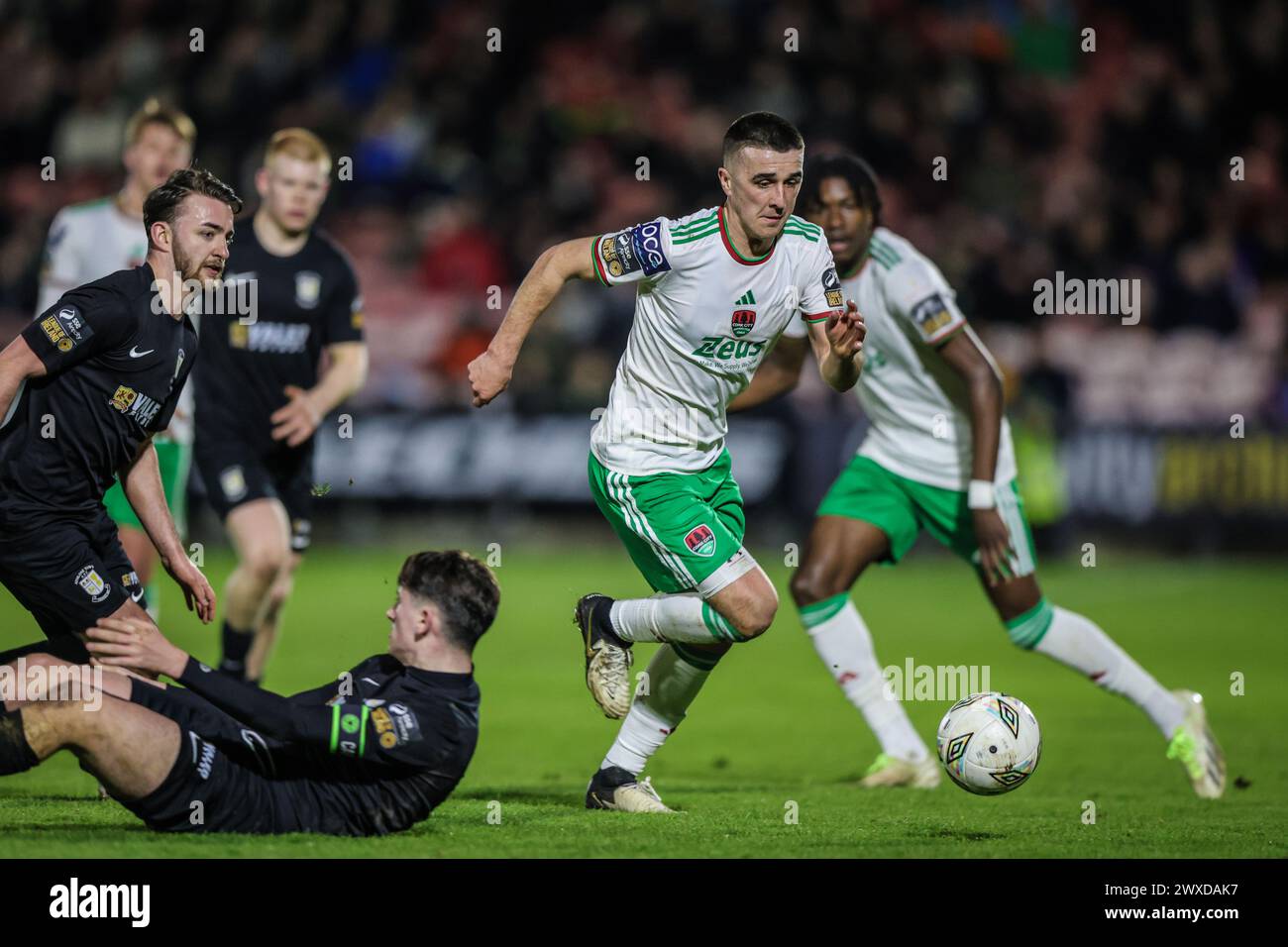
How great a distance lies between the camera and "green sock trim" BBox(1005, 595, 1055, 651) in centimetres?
775

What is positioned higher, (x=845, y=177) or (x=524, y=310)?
(x=845, y=177)

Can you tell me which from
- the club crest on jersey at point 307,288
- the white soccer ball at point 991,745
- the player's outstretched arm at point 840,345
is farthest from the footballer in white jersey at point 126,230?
the white soccer ball at point 991,745

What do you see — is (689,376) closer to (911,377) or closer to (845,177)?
(845,177)

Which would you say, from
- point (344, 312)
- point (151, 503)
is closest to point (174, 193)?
point (151, 503)

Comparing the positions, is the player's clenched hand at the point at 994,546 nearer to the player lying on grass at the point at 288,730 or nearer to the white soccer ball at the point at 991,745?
the white soccer ball at the point at 991,745

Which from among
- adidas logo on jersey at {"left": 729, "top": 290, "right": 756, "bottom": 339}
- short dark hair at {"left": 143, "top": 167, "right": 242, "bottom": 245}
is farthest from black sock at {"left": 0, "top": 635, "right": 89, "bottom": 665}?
adidas logo on jersey at {"left": 729, "top": 290, "right": 756, "bottom": 339}

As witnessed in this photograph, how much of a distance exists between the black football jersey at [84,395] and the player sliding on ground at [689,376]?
3.89 ft

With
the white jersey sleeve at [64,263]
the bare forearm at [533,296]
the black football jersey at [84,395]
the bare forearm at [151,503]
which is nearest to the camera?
the black football jersey at [84,395]

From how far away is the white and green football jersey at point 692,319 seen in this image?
6.34m

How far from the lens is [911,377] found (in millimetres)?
8180

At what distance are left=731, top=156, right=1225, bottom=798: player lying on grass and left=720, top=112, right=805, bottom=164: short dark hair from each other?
155 centimetres

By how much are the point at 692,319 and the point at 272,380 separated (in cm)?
333

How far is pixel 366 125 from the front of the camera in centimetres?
2088

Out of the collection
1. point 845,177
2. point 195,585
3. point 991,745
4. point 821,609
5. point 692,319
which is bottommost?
point 991,745
